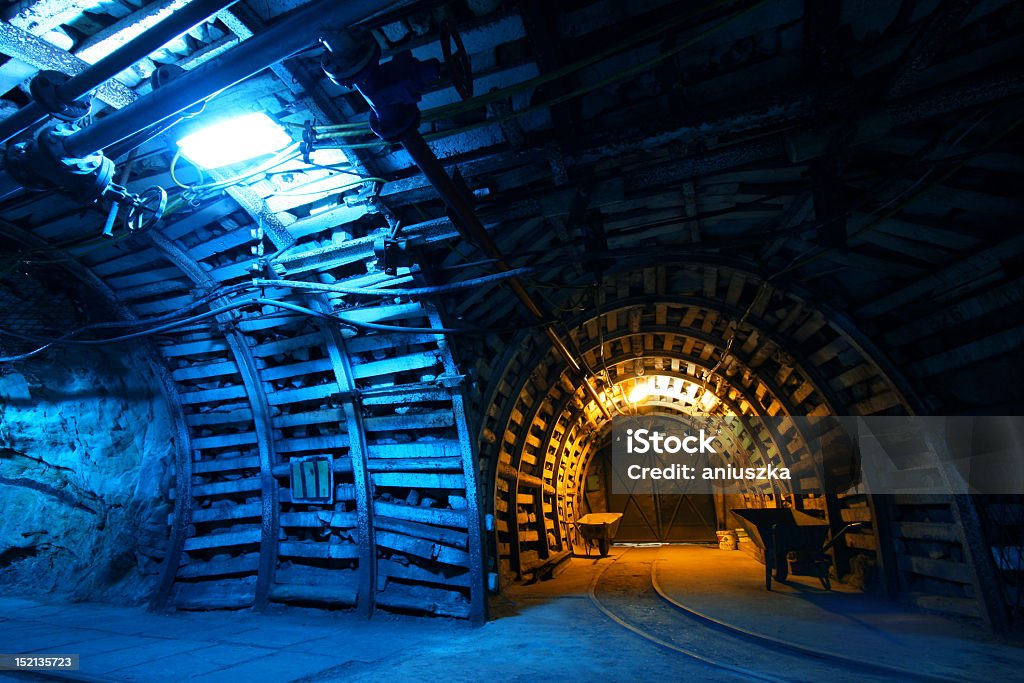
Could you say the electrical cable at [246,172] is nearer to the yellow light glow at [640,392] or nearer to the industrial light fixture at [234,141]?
the industrial light fixture at [234,141]

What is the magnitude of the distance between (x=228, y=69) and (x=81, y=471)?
352 inches

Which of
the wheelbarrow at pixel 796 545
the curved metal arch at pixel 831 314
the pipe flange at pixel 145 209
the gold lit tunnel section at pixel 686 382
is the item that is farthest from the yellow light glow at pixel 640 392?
the pipe flange at pixel 145 209

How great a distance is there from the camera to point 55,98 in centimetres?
359

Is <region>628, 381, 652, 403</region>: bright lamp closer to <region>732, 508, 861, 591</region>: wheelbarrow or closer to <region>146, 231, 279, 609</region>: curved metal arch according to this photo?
<region>732, 508, 861, 591</region>: wheelbarrow

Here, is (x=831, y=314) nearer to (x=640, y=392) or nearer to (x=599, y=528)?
(x=640, y=392)

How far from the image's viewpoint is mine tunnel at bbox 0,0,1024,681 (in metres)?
3.80

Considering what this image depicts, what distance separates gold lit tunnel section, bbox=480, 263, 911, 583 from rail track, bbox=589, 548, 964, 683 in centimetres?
226

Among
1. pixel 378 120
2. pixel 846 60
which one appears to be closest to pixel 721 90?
pixel 846 60

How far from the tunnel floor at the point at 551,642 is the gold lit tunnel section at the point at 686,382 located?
1.80 meters

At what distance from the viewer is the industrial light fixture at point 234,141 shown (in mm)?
4656

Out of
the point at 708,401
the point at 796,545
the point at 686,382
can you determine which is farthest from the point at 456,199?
the point at 708,401

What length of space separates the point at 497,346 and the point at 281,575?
4.56m

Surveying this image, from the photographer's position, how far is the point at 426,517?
7.07 m

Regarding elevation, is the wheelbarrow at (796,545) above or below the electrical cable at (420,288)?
below
